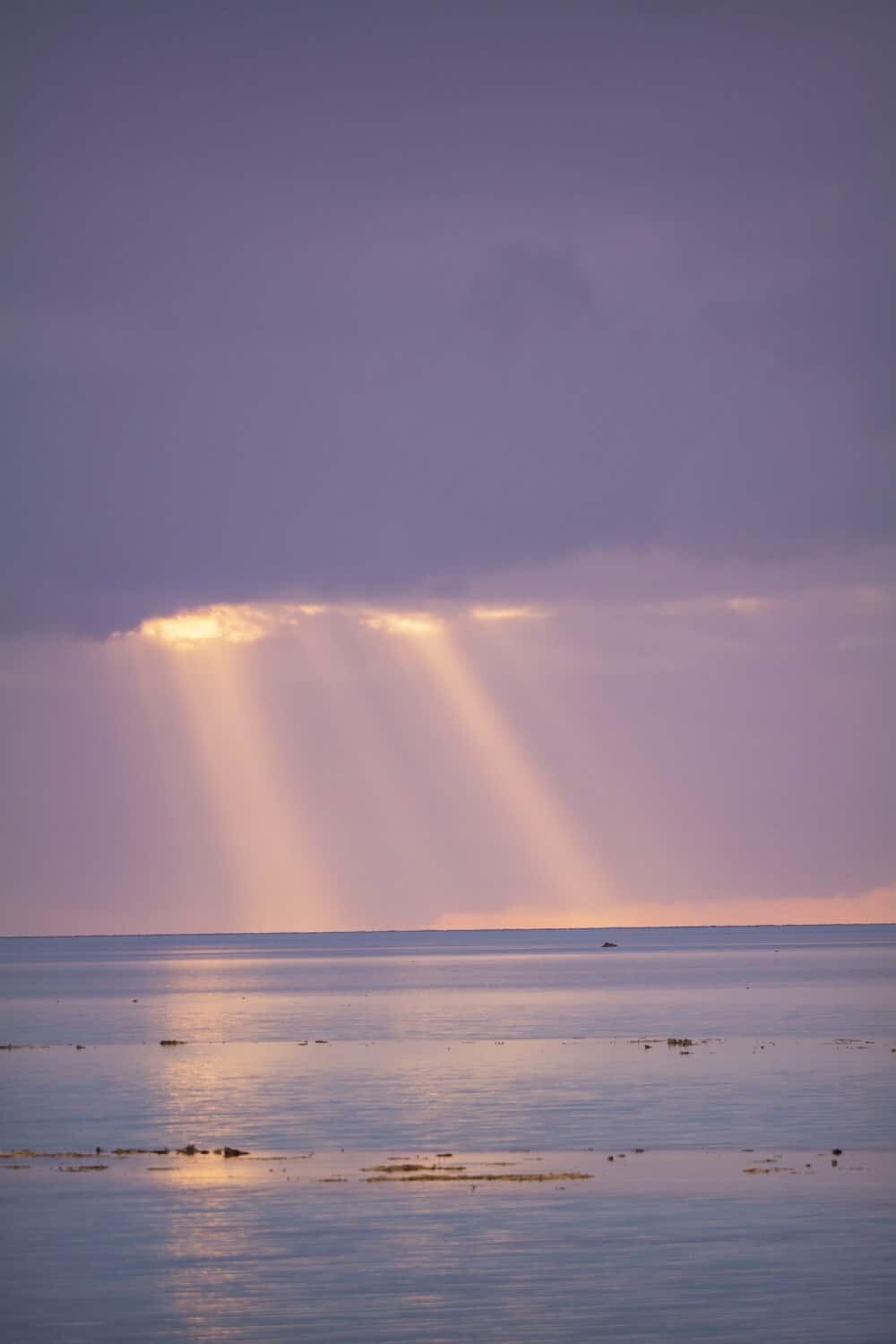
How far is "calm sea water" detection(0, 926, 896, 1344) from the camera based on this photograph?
136 ft

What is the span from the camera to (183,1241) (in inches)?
1945

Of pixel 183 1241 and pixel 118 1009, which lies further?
pixel 118 1009

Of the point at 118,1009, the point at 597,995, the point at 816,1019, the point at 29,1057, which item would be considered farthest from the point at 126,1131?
the point at 597,995

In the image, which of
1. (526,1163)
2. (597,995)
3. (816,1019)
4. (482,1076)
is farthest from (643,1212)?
(597,995)

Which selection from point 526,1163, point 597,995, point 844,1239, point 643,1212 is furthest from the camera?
point 597,995

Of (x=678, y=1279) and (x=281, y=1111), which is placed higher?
(x=281, y=1111)

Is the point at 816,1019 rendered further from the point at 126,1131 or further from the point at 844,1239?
the point at 844,1239

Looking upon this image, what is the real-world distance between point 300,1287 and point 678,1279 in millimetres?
8384

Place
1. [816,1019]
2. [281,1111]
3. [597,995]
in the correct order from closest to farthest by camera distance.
Answer: [281,1111] → [816,1019] → [597,995]

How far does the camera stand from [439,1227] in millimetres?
50719

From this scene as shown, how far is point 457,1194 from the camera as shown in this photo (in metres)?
55.8

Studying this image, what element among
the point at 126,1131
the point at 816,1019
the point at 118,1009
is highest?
the point at 118,1009

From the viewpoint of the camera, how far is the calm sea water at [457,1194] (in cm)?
4134

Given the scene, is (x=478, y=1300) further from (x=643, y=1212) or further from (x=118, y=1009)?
(x=118, y=1009)
